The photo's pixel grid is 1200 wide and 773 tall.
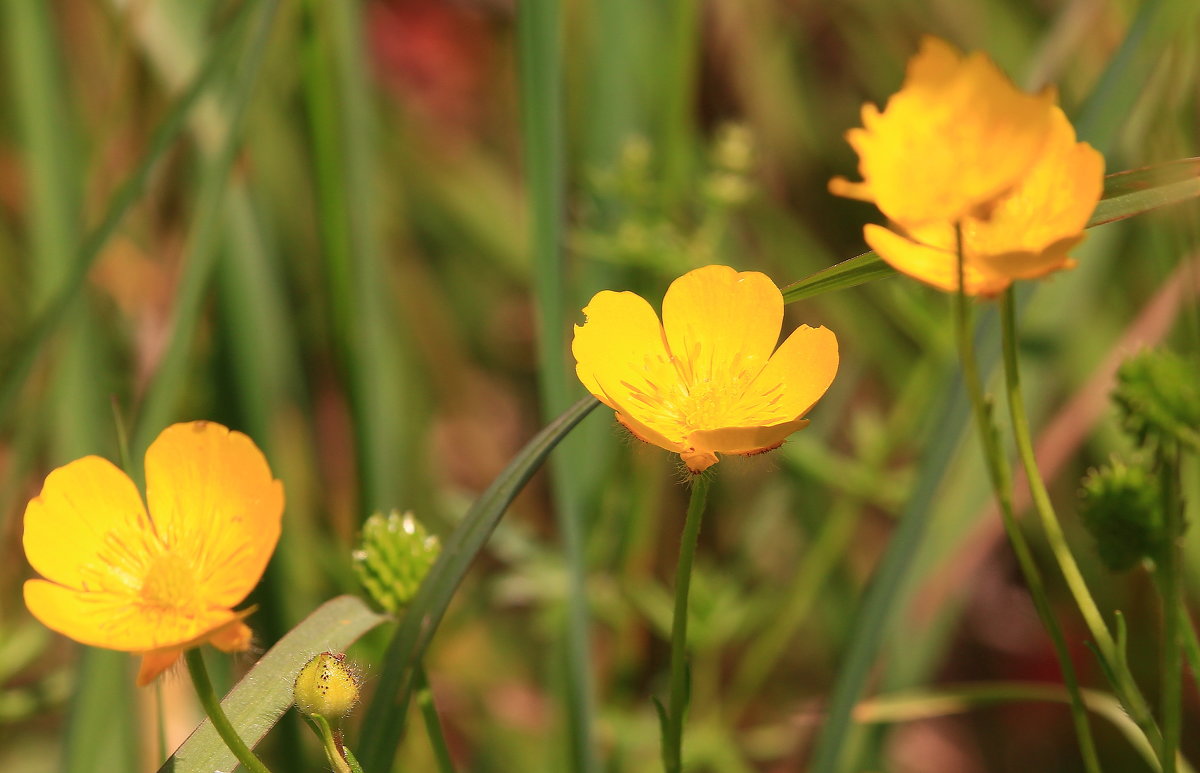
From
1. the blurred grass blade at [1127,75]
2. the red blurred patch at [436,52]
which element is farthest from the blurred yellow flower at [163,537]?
the red blurred patch at [436,52]

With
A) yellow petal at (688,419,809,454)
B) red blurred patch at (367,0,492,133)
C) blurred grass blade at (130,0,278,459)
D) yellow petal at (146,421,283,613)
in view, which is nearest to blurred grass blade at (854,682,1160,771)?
yellow petal at (688,419,809,454)

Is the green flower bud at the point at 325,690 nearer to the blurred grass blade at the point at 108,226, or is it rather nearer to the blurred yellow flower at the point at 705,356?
the blurred yellow flower at the point at 705,356

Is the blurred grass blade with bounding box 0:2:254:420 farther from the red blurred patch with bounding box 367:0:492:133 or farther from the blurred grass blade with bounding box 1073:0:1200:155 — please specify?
the red blurred patch with bounding box 367:0:492:133

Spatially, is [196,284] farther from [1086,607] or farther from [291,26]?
[291,26]

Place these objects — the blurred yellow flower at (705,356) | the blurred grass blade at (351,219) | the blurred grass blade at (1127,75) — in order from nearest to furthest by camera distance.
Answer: the blurred yellow flower at (705,356) < the blurred grass blade at (1127,75) < the blurred grass blade at (351,219)

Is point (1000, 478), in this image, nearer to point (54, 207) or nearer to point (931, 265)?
point (931, 265)
